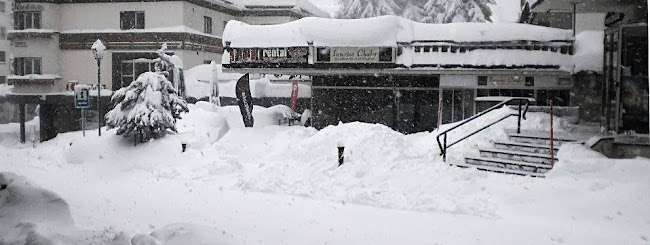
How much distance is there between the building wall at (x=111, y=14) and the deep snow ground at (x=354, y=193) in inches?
692

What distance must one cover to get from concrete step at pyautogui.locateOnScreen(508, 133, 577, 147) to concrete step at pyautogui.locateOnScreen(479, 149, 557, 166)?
0.81 meters

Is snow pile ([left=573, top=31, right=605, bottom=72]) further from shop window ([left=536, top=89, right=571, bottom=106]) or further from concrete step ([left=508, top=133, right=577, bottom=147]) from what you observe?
concrete step ([left=508, top=133, right=577, bottom=147])

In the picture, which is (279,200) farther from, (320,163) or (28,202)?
(28,202)

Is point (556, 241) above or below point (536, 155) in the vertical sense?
below

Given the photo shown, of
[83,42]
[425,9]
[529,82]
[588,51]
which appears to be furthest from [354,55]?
[83,42]

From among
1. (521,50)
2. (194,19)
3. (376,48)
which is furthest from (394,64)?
(194,19)

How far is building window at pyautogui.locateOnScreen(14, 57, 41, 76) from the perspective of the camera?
3402 cm

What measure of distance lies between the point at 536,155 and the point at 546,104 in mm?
7818

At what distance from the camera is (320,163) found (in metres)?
13.4

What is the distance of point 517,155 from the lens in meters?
11.7

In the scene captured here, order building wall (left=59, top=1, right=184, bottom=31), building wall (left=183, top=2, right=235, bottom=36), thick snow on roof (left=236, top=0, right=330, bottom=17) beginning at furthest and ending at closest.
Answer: thick snow on roof (left=236, top=0, right=330, bottom=17)
building wall (left=183, top=2, right=235, bottom=36)
building wall (left=59, top=1, right=184, bottom=31)

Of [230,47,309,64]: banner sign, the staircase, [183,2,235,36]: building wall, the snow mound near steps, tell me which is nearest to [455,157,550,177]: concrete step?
the staircase

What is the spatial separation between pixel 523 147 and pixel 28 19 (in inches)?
1267

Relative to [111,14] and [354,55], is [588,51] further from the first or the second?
[111,14]
